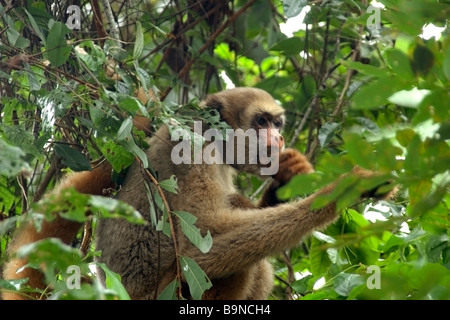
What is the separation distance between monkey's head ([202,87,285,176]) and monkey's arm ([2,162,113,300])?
4.51 feet

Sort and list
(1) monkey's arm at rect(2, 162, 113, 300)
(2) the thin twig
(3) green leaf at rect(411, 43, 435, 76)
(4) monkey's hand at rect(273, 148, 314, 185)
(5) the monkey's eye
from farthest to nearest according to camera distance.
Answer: (2) the thin twig < (5) the monkey's eye < (4) monkey's hand at rect(273, 148, 314, 185) < (1) monkey's arm at rect(2, 162, 113, 300) < (3) green leaf at rect(411, 43, 435, 76)

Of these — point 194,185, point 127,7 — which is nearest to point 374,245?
point 194,185

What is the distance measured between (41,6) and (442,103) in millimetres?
4727

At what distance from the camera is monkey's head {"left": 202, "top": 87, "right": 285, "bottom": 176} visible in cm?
685

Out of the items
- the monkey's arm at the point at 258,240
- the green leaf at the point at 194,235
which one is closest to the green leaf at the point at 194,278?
the green leaf at the point at 194,235

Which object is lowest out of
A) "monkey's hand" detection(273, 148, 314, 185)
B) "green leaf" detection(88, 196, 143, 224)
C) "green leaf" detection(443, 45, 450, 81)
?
"monkey's hand" detection(273, 148, 314, 185)

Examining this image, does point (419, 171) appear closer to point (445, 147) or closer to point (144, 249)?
point (445, 147)

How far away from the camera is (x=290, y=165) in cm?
643

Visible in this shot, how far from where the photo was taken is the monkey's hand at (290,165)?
6406 millimetres

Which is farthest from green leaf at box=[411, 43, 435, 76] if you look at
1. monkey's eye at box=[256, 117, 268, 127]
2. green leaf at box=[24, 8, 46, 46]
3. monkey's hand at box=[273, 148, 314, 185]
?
monkey's eye at box=[256, 117, 268, 127]

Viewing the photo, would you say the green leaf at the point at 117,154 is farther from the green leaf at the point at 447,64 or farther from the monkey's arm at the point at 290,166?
the green leaf at the point at 447,64

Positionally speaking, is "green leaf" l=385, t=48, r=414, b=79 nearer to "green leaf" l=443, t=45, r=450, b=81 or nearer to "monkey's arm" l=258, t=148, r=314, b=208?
"green leaf" l=443, t=45, r=450, b=81

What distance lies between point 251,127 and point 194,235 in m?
2.53

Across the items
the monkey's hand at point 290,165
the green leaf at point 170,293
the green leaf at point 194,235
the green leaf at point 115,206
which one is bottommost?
the monkey's hand at point 290,165
